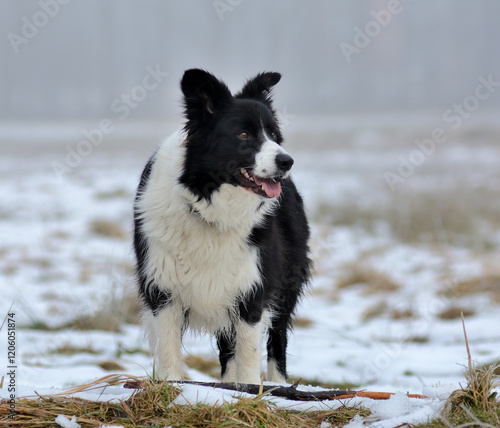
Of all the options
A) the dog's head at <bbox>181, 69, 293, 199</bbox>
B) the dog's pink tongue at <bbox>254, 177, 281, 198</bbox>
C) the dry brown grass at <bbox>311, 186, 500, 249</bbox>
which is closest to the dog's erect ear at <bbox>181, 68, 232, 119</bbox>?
the dog's head at <bbox>181, 69, 293, 199</bbox>

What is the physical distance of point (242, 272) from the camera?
411 cm

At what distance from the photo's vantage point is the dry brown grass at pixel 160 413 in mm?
2539

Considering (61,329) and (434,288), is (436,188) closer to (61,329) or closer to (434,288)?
(434,288)

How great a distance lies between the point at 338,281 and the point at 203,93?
20.2ft

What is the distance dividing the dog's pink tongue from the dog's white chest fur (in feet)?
0.43

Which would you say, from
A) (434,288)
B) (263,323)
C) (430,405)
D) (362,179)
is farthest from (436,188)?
(430,405)

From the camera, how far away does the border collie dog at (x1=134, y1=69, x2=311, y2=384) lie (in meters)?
4.04

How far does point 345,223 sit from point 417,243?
2.23m

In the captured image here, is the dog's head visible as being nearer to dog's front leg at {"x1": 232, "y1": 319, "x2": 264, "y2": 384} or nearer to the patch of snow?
dog's front leg at {"x1": 232, "y1": 319, "x2": 264, "y2": 384}

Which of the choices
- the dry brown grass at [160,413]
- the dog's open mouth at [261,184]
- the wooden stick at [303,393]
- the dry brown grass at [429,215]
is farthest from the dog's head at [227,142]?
the dry brown grass at [429,215]

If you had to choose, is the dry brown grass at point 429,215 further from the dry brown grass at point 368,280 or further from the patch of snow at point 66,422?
the patch of snow at point 66,422

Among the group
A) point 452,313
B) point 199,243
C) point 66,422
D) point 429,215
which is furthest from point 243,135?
point 429,215

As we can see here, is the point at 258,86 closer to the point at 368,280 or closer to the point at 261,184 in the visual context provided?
the point at 261,184

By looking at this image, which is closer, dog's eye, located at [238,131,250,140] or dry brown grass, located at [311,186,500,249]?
dog's eye, located at [238,131,250,140]
